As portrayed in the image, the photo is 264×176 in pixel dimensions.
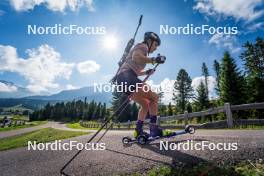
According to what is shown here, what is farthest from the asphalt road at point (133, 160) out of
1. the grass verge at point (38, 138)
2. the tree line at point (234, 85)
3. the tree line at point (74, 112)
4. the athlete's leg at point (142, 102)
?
the tree line at point (74, 112)

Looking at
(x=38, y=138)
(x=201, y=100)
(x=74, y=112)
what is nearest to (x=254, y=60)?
(x=201, y=100)

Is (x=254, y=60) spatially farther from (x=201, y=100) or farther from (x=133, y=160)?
(x=133, y=160)

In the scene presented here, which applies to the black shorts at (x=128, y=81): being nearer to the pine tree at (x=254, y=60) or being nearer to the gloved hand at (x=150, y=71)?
the gloved hand at (x=150, y=71)

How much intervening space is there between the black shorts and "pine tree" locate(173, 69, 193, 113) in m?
58.2

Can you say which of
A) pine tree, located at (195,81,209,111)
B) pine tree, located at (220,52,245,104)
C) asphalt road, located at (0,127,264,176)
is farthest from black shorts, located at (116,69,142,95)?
pine tree, located at (195,81,209,111)

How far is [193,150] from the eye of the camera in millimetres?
4277

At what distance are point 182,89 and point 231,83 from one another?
27879 millimetres

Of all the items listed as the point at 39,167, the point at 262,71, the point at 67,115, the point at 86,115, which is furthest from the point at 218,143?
the point at 67,115

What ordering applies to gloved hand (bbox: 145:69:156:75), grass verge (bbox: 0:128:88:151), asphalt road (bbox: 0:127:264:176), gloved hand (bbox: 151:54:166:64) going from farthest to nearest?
grass verge (bbox: 0:128:88:151)
gloved hand (bbox: 145:69:156:75)
gloved hand (bbox: 151:54:166:64)
asphalt road (bbox: 0:127:264:176)

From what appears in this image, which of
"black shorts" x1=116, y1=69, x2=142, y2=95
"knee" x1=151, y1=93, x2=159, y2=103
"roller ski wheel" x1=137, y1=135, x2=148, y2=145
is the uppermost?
"black shorts" x1=116, y1=69, x2=142, y2=95

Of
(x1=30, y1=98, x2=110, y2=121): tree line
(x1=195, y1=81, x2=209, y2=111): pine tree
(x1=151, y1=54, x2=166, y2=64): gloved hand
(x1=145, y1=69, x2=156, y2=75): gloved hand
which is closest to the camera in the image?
(x1=151, y1=54, x2=166, y2=64): gloved hand

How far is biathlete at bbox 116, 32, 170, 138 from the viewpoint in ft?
17.2

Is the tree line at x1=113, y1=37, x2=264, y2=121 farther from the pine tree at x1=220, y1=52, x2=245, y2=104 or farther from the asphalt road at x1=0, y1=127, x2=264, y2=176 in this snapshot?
the asphalt road at x1=0, y1=127, x2=264, y2=176

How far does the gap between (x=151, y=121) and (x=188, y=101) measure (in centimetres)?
5863
